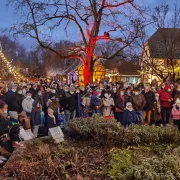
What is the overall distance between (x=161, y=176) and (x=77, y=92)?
8870 mm

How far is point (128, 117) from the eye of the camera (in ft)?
35.9

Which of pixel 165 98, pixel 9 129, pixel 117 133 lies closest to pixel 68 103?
pixel 165 98

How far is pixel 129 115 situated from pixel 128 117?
0.09 meters

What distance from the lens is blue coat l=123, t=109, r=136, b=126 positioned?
35.8 feet

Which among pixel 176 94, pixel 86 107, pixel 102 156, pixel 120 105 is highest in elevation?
pixel 176 94

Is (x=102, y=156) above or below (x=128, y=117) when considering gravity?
below

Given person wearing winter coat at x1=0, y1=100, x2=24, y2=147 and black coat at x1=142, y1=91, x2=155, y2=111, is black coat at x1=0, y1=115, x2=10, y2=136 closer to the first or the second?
person wearing winter coat at x1=0, y1=100, x2=24, y2=147

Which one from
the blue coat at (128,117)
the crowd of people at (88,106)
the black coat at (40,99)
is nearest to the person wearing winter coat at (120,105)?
the crowd of people at (88,106)

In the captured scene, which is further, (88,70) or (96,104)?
(88,70)

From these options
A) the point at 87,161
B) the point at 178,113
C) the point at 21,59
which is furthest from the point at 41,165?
the point at 21,59

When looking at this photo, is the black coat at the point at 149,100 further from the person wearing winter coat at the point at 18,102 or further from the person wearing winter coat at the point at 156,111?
the person wearing winter coat at the point at 18,102

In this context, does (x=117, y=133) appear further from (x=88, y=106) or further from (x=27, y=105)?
(x=88, y=106)

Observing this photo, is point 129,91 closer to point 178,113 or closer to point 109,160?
point 178,113

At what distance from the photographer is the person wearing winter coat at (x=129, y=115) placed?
10.9 m
